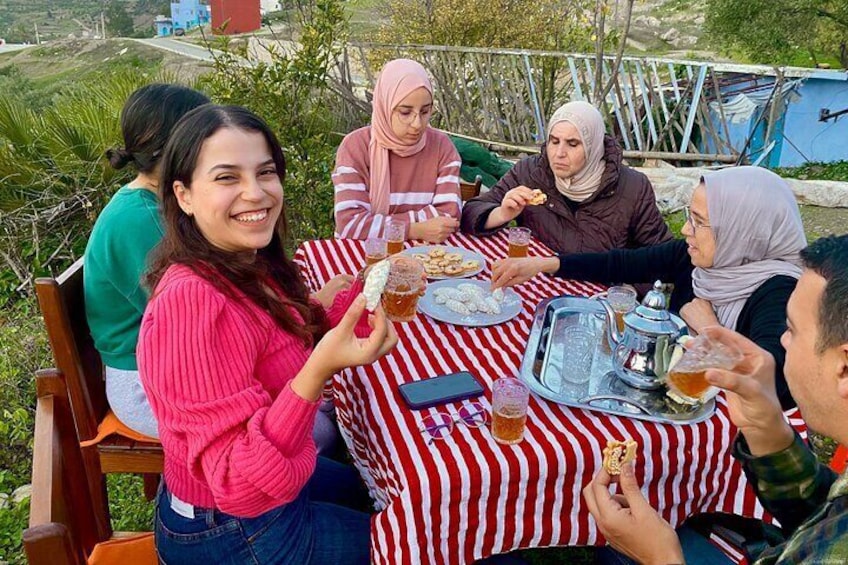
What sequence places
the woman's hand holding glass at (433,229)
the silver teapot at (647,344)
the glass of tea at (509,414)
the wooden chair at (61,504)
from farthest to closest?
1. the woman's hand holding glass at (433,229)
2. the silver teapot at (647,344)
3. the glass of tea at (509,414)
4. the wooden chair at (61,504)

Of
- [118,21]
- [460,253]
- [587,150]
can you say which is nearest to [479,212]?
[460,253]

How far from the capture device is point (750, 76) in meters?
9.98

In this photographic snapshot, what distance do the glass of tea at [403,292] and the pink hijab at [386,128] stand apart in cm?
137

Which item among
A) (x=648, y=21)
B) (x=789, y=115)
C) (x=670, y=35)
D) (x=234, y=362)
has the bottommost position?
(x=234, y=362)

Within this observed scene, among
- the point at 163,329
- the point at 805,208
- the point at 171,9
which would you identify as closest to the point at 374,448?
the point at 163,329

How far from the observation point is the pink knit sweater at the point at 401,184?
3.31m

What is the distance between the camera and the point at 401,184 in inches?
141

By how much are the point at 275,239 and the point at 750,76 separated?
10511 mm

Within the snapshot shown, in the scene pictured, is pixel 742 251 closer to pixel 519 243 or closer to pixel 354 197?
pixel 519 243

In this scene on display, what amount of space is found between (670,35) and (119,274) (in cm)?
2985

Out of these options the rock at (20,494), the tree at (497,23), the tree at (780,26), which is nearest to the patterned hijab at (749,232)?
the rock at (20,494)

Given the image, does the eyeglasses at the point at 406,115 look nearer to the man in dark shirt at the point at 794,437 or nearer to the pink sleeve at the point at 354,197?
the pink sleeve at the point at 354,197

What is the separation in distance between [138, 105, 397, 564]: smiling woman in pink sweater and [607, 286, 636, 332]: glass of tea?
3.14ft

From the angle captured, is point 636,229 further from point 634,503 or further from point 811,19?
point 811,19
